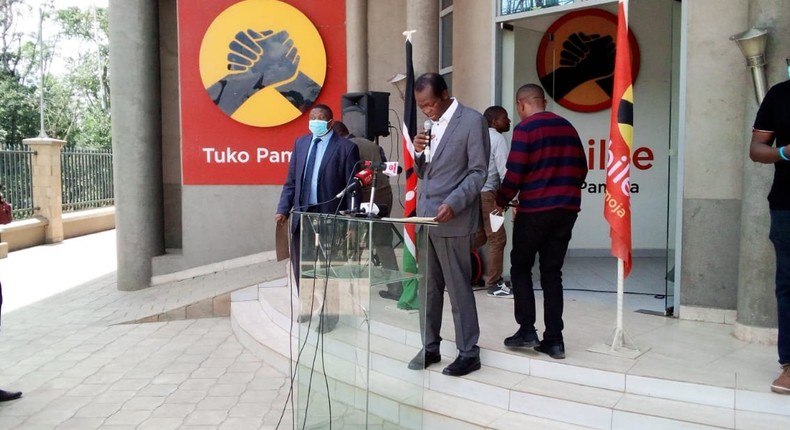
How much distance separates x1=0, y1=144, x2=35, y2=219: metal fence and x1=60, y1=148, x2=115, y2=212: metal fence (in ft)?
3.32

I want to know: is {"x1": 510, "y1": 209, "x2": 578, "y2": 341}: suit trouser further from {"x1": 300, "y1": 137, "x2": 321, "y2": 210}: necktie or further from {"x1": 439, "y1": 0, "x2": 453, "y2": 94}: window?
{"x1": 439, "y1": 0, "x2": 453, "y2": 94}: window

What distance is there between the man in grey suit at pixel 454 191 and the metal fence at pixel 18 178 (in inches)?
462

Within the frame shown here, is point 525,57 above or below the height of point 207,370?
above

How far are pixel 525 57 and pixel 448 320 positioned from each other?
14.2 ft

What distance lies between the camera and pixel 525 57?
821cm

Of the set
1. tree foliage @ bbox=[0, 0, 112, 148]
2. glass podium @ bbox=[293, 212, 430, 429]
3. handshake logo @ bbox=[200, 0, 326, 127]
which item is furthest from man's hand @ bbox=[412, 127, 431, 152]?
tree foliage @ bbox=[0, 0, 112, 148]

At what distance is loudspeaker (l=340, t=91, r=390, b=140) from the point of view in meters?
6.52

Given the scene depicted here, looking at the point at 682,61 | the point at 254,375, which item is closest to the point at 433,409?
the point at 254,375

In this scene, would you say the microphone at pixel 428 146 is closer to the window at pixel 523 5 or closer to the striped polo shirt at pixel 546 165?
the striped polo shirt at pixel 546 165

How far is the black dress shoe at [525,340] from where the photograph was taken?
4293 millimetres

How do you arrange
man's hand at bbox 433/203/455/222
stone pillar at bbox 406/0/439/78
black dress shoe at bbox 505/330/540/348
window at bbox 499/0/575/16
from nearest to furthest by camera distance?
1. man's hand at bbox 433/203/455/222
2. black dress shoe at bbox 505/330/540/348
3. window at bbox 499/0/575/16
4. stone pillar at bbox 406/0/439/78

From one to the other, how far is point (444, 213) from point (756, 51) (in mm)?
2462

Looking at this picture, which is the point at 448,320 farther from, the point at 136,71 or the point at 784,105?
the point at 136,71

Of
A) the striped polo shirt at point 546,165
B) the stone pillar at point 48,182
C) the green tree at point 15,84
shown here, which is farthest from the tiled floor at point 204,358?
the green tree at point 15,84
